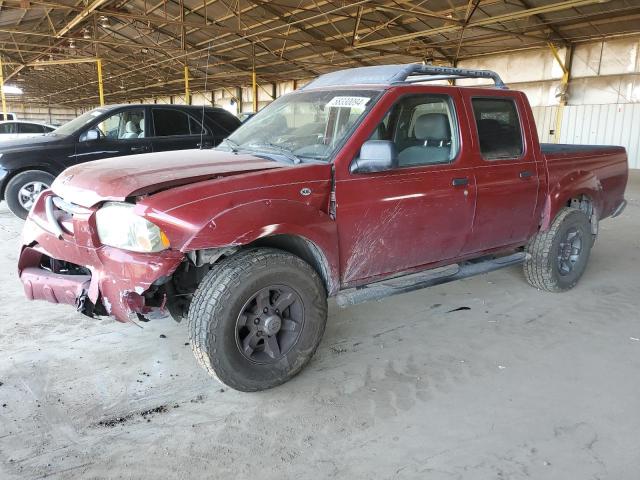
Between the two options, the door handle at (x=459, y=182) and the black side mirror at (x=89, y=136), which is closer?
the door handle at (x=459, y=182)

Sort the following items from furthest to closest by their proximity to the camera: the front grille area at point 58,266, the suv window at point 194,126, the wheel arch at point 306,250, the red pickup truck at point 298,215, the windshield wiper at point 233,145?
1. the suv window at point 194,126
2. the windshield wiper at point 233,145
3. the front grille area at point 58,266
4. the wheel arch at point 306,250
5. the red pickup truck at point 298,215

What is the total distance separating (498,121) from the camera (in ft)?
13.0

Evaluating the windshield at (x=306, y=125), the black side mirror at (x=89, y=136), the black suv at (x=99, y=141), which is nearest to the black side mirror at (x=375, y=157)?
the windshield at (x=306, y=125)

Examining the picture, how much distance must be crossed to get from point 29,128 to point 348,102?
14.9 metres

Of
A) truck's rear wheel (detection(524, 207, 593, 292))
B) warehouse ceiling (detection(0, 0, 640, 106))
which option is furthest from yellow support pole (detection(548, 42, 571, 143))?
truck's rear wheel (detection(524, 207, 593, 292))

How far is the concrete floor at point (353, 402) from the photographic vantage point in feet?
7.55

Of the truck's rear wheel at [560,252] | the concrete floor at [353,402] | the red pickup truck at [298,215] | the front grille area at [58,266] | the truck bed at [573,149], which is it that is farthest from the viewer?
the truck bed at [573,149]

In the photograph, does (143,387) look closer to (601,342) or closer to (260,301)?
(260,301)

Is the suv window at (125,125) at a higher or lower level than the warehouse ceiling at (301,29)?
lower

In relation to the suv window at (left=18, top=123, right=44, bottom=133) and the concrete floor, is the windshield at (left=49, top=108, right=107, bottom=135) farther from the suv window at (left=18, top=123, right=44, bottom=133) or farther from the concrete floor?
the suv window at (left=18, top=123, right=44, bottom=133)

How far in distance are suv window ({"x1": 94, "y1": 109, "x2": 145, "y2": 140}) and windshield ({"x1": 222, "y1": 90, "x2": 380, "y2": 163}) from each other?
443cm

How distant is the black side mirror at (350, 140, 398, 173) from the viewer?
295 cm

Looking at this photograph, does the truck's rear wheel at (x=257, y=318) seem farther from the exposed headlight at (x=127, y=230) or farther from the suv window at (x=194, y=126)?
the suv window at (x=194, y=126)

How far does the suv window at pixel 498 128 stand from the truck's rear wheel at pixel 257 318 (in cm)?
182
